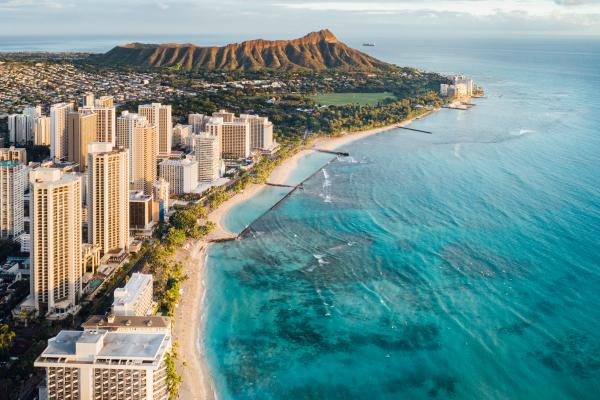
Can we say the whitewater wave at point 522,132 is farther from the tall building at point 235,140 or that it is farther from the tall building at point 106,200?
the tall building at point 106,200

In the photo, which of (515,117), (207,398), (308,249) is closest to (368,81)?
(515,117)

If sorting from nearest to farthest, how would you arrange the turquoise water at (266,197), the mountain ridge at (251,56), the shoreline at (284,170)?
1. the shoreline at (284,170)
2. the turquoise water at (266,197)
3. the mountain ridge at (251,56)

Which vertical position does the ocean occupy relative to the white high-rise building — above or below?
below

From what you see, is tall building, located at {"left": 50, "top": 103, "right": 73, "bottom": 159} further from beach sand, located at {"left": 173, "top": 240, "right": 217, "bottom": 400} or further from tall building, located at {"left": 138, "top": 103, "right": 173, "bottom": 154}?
beach sand, located at {"left": 173, "top": 240, "right": 217, "bottom": 400}

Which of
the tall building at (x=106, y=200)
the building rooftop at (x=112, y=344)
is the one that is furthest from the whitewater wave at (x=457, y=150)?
the building rooftop at (x=112, y=344)

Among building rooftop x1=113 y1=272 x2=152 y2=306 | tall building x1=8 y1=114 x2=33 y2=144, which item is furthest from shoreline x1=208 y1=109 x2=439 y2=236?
tall building x1=8 y1=114 x2=33 y2=144

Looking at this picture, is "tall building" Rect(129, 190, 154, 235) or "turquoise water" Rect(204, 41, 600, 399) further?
"tall building" Rect(129, 190, 154, 235)

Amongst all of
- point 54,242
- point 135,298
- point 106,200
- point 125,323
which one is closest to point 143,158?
point 106,200

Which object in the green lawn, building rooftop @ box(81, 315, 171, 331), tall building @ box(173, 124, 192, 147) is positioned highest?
the green lawn
